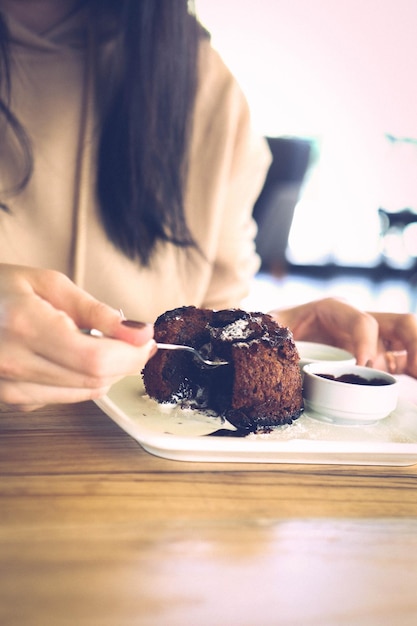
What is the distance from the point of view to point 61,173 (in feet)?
4.36

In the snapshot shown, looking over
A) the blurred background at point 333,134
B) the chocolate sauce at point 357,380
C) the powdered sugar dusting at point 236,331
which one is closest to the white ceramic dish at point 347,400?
the chocolate sauce at point 357,380

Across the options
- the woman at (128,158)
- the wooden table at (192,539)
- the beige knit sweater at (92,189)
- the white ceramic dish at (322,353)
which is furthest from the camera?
the beige knit sweater at (92,189)

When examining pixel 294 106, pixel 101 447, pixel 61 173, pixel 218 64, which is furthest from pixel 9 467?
pixel 294 106

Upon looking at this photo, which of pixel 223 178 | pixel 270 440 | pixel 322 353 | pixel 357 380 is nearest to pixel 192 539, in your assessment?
pixel 270 440

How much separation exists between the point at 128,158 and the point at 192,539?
903 mm

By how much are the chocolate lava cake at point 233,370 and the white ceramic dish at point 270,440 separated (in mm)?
30

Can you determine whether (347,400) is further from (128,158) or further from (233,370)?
(128,158)

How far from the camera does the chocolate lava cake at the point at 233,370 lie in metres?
0.77

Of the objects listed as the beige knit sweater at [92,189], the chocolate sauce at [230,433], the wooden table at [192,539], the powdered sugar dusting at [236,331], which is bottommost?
the wooden table at [192,539]

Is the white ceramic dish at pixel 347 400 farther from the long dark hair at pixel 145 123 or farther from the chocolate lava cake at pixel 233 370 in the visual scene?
the long dark hair at pixel 145 123

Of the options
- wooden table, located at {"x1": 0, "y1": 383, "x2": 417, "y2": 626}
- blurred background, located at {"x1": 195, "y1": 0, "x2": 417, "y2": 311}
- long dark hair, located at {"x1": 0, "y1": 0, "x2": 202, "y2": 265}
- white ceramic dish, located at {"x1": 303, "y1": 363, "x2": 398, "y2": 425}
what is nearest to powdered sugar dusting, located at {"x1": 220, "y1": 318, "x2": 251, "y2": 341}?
white ceramic dish, located at {"x1": 303, "y1": 363, "x2": 398, "y2": 425}

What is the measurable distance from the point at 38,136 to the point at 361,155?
4.97 metres

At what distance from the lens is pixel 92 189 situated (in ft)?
4.33

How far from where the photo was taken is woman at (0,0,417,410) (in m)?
1.18
